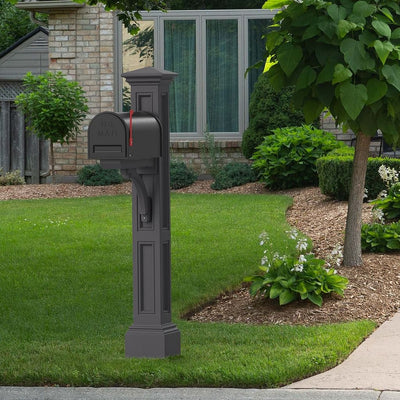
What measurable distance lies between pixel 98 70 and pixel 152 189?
11523 mm

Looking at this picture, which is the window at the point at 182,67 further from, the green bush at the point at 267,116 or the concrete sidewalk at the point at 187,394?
the concrete sidewalk at the point at 187,394

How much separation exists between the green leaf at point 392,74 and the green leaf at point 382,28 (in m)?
0.23

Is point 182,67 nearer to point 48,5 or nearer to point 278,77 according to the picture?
point 48,5

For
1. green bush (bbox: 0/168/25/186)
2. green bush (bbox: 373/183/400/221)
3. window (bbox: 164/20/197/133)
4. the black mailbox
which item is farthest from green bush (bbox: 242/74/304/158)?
the black mailbox

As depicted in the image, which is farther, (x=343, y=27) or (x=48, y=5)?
(x=48, y=5)

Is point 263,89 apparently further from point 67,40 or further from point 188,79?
point 67,40

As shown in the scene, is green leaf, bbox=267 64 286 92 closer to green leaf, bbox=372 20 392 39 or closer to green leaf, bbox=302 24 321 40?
green leaf, bbox=302 24 321 40

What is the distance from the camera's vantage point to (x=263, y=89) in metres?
15.5

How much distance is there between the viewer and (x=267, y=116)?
1534 cm

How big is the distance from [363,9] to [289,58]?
660mm

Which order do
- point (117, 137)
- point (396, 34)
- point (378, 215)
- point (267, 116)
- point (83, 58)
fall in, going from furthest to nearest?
point (83, 58) → point (267, 116) → point (378, 215) → point (396, 34) → point (117, 137)

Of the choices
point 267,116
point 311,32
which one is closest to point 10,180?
point 267,116

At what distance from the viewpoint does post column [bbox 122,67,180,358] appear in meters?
5.46

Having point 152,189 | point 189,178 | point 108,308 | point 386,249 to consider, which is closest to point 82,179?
point 189,178
